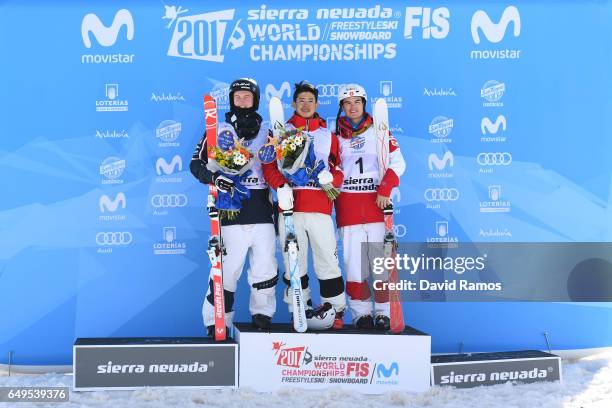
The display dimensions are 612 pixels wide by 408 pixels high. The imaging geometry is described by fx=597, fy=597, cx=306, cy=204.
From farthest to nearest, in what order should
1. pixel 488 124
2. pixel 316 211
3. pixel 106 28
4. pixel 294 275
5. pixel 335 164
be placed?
pixel 488 124, pixel 106 28, pixel 335 164, pixel 316 211, pixel 294 275

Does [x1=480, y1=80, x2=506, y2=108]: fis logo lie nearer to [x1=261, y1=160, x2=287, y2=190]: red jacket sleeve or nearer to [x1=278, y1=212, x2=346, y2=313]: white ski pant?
[x1=278, y1=212, x2=346, y2=313]: white ski pant

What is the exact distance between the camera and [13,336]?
4723mm

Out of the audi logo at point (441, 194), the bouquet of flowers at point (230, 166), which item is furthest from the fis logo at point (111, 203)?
the audi logo at point (441, 194)

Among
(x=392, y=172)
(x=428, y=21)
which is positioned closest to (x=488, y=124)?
(x=428, y=21)

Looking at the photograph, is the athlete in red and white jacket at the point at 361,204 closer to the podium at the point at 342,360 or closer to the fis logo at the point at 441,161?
the podium at the point at 342,360

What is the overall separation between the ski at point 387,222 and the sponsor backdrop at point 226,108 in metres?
0.69

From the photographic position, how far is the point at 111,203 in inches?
189

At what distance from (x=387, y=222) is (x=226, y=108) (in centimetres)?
166

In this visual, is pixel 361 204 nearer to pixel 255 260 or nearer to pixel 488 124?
pixel 255 260

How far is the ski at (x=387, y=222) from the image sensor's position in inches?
161

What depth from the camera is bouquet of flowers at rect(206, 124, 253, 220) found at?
387 cm

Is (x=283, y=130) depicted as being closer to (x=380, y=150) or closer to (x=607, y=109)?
(x=380, y=150)

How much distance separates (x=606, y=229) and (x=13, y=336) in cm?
486

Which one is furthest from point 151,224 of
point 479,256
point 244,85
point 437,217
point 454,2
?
point 454,2
